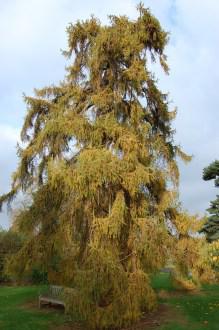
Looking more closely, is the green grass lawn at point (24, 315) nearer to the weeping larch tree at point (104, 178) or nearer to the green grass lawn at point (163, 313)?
the green grass lawn at point (163, 313)

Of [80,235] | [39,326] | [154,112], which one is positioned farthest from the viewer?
[154,112]

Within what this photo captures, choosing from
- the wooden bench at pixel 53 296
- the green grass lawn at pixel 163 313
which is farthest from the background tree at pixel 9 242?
the wooden bench at pixel 53 296

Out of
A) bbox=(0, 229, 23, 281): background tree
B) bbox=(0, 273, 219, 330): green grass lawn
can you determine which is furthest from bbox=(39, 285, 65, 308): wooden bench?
bbox=(0, 229, 23, 281): background tree

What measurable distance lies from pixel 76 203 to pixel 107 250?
1.69 metres

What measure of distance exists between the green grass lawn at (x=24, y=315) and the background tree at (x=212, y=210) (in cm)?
1023

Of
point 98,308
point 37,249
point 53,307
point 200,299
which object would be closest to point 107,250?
point 98,308

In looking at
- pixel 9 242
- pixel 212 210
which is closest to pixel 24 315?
pixel 9 242

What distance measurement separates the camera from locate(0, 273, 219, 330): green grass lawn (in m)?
11.1

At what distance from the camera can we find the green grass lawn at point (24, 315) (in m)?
11.6

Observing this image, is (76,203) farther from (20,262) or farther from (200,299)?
(200,299)

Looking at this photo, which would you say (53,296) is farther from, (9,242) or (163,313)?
(9,242)

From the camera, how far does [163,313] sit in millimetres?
12258

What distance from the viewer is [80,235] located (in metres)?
12.6

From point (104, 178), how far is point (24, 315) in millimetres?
5163
